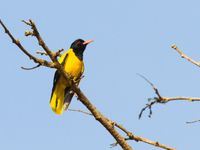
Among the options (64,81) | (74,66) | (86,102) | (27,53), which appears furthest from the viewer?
(74,66)

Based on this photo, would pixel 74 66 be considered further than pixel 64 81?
Yes

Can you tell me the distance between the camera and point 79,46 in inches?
321

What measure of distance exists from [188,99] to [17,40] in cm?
131

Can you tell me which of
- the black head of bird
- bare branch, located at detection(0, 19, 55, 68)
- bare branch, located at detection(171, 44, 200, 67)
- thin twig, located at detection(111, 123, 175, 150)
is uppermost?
the black head of bird

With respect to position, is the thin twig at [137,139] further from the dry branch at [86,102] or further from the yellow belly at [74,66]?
the yellow belly at [74,66]

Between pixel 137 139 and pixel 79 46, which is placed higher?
pixel 79 46

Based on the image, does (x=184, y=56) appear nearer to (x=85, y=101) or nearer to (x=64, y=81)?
(x=85, y=101)

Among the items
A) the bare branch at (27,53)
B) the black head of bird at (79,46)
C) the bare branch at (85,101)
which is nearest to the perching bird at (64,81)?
the black head of bird at (79,46)

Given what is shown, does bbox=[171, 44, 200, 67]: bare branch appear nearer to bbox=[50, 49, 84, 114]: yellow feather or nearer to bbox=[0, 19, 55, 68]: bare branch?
bbox=[0, 19, 55, 68]: bare branch

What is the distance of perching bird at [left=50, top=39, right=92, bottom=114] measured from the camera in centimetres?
692

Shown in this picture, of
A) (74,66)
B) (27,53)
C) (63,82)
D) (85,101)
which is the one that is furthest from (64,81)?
(27,53)

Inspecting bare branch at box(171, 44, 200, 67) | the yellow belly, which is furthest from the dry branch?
the yellow belly

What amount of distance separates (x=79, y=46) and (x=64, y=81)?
4.61 feet

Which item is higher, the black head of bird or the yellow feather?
the black head of bird
